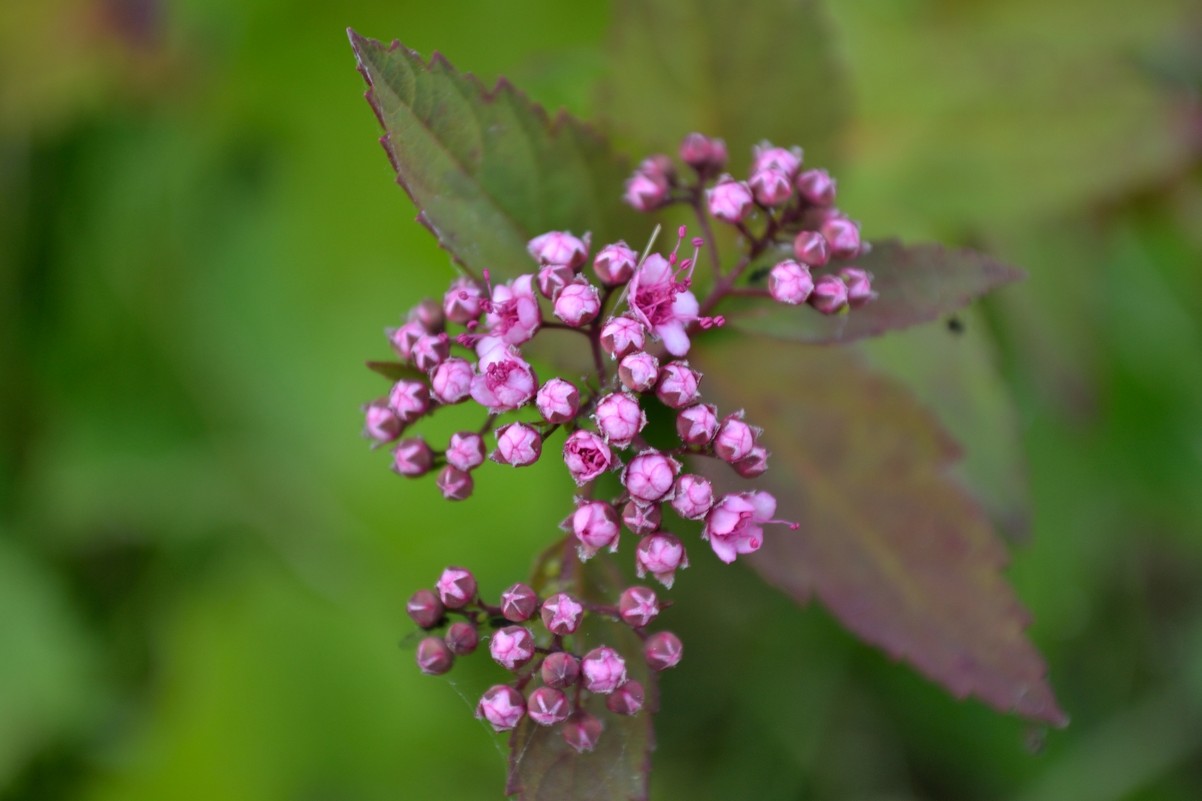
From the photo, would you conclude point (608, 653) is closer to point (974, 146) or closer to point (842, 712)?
point (974, 146)

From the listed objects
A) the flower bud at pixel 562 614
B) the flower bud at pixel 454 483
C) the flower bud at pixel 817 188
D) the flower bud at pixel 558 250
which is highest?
the flower bud at pixel 817 188

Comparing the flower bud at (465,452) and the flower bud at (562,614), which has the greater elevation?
the flower bud at (465,452)

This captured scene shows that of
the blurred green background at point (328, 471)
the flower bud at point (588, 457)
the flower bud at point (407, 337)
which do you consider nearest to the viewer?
the flower bud at point (588, 457)

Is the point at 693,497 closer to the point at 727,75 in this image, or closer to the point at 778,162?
the point at 778,162

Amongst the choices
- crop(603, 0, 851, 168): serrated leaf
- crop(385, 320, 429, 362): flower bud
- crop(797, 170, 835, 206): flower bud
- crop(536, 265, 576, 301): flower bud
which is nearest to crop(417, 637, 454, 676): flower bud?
crop(385, 320, 429, 362): flower bud

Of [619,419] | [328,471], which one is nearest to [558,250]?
[619,419]

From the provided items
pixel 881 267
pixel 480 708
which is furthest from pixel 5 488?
pixel 881 267

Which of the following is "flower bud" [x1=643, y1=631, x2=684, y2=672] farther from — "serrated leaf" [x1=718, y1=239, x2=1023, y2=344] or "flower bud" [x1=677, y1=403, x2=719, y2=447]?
"serrated leaf" [x1=718, y1=239, x2=1023, y2=344]

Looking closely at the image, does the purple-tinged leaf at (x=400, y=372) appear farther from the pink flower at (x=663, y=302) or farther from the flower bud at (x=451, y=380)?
the pink flower at (x=663, y=302)

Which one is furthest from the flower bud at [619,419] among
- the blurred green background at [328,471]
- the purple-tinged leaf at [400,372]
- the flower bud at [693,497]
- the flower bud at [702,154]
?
the blurred green background at [328,471]
